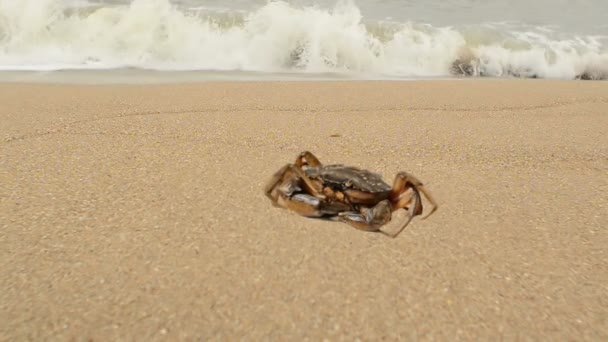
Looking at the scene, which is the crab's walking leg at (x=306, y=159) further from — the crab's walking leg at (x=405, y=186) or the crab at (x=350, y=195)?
the crab's walking leg at (x=405, y=186)

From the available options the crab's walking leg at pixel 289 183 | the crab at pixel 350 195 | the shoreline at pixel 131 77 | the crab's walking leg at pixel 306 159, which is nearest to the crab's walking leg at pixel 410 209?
the crab at pixel 350 195

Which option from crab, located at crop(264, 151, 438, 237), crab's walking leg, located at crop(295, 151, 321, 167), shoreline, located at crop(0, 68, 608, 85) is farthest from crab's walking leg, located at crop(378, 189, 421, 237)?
shoreline, located at crop(0, 68, 608, 85)

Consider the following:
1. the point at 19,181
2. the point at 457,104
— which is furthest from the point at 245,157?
the point at 457,104

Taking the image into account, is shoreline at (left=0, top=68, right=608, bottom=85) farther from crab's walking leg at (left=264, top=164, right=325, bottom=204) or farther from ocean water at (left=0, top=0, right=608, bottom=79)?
crab's walking leg at (left=264, top=164, right=325, bottom=204)

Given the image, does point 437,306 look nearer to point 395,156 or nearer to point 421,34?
point 395,156

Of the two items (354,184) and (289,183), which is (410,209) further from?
(289,183)

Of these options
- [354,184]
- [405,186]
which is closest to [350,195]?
[354,184]

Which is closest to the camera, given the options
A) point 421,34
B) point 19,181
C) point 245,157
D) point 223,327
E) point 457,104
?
point 223,327
